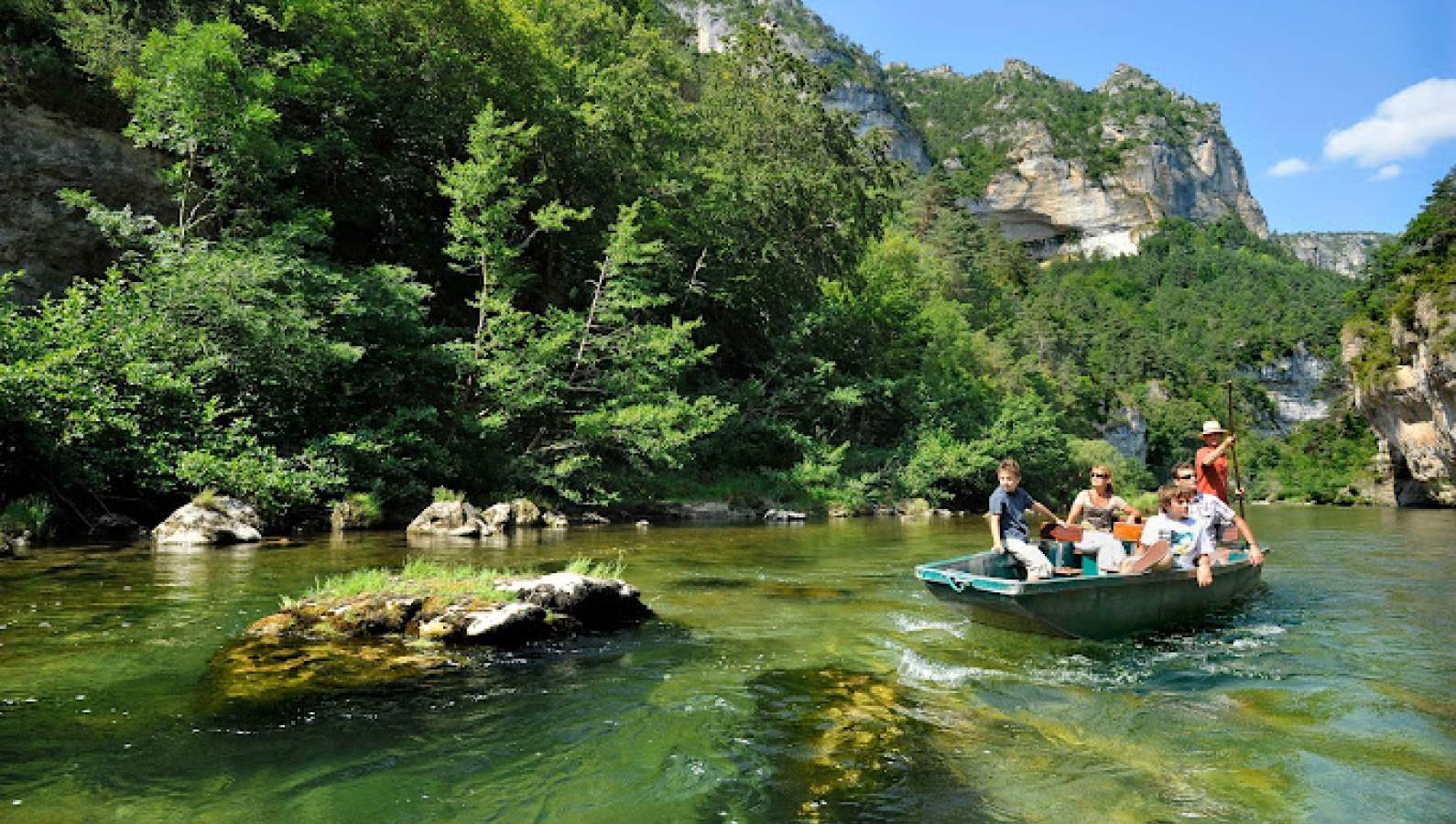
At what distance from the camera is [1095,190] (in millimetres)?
125500

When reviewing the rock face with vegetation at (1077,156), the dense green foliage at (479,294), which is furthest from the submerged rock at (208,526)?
the rock face with vegetation at (1077,156)

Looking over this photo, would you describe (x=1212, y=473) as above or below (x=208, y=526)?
above

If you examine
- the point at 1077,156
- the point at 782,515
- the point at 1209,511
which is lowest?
the point at 782,515

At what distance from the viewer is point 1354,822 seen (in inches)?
143

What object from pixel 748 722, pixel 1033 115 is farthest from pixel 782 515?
pixel 1033 115

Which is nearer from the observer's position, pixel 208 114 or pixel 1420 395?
pixel 208 114

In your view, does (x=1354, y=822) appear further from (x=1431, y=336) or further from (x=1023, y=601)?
(x=1431, y=336)

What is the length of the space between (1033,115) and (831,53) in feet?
124

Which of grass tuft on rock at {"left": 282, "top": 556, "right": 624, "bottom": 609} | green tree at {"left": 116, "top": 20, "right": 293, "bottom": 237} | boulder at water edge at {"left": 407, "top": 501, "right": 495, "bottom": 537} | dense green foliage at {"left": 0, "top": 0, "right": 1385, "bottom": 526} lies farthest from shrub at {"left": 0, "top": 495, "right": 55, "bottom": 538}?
grass tuft on rock at {"left": 282, "top": 556, "right": 624, "bottom": 609}

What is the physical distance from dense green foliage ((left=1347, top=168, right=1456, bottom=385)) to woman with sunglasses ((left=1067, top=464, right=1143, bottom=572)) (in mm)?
28252

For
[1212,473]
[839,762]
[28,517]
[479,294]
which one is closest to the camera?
[839,762]

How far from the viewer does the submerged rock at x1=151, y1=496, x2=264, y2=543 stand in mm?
13078

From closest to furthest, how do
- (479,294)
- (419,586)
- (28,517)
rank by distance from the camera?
(419,586) < (28,517) < (479,294)

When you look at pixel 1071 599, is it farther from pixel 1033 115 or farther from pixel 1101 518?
pixel 1033 115
